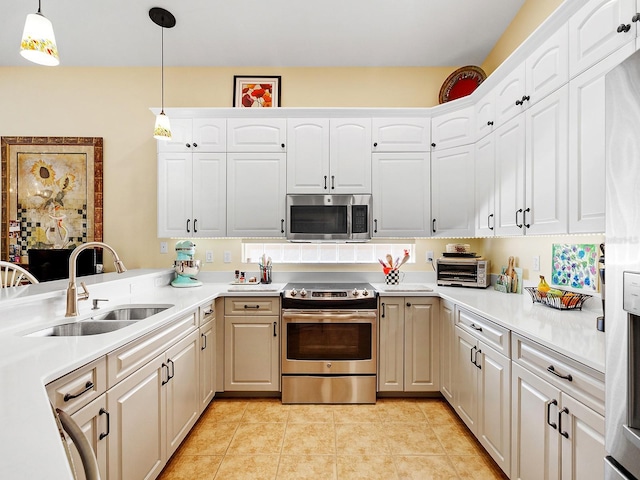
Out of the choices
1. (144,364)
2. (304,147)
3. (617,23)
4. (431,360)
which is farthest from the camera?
(304,147)

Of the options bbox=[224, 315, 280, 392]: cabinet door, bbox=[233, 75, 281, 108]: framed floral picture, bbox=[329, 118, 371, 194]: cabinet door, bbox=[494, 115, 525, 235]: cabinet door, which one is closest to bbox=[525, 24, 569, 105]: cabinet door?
bbox=[494, 115, 525, 235]: cabinet door

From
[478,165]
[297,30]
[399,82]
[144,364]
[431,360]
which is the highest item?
[297,30]

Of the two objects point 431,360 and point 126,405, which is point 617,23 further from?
point 126,405

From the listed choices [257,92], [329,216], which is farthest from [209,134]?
[329,216]

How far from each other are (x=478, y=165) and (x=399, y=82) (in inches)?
48.6

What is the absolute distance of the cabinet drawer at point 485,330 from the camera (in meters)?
1.71

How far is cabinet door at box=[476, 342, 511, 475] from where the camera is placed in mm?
1681

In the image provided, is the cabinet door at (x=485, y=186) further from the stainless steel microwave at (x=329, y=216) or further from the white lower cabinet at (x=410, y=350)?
the stainless steel microwave at (x=329, y=216)

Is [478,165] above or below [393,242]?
above

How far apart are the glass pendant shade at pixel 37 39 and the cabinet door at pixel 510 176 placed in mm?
2608

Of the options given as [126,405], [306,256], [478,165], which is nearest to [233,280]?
[306,256]

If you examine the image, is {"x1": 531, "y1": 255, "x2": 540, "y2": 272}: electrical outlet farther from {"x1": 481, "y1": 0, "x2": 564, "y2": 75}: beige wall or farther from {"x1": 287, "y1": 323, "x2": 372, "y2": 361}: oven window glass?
{"x1": 481, "y1": 0, "x2": 564, "y2": 75}: beige wall

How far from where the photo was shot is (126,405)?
1442mm

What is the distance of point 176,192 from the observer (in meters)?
2.96
